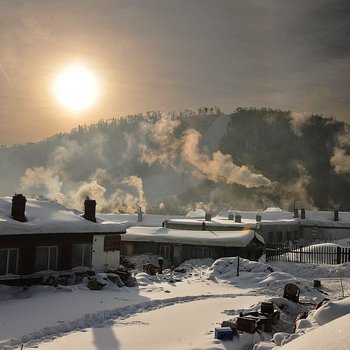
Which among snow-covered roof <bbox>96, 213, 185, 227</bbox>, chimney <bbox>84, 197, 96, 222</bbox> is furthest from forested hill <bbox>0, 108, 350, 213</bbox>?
chimney <bbox>84, 197, 96, 222</bbox>

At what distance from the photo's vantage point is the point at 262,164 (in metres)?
149

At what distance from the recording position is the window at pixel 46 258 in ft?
74.8

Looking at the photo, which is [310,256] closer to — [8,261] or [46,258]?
[46,258]

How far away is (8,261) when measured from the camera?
21625 mm

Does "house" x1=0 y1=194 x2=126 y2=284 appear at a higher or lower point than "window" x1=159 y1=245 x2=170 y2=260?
higher

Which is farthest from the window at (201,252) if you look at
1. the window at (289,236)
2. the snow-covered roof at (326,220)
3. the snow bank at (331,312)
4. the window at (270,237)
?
the snow-covered roof at (326,220)

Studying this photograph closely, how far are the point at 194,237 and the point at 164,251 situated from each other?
3.15m

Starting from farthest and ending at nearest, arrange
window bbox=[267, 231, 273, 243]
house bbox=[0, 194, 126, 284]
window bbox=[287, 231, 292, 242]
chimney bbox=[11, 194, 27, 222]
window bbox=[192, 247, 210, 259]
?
1. window bbox=[287, 231, 292, 242]
2. window bbox=[267, 231, 273, 243]
3. window bbox=[192, 247, 210, 259]
4. chimney bbox=[11, 194, 27, 222]
5. house bbox=[0, 194, 126, 284]

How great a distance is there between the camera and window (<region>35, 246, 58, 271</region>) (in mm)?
22797

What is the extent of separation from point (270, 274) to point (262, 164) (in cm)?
12564

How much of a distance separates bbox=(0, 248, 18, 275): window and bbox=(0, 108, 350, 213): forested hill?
293 ft

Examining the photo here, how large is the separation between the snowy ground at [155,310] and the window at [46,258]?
190 centimetres

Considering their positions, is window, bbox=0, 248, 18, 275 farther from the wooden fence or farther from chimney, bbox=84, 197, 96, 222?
the wooden fence

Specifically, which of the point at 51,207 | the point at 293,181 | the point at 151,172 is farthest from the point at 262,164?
the point at 51,207
